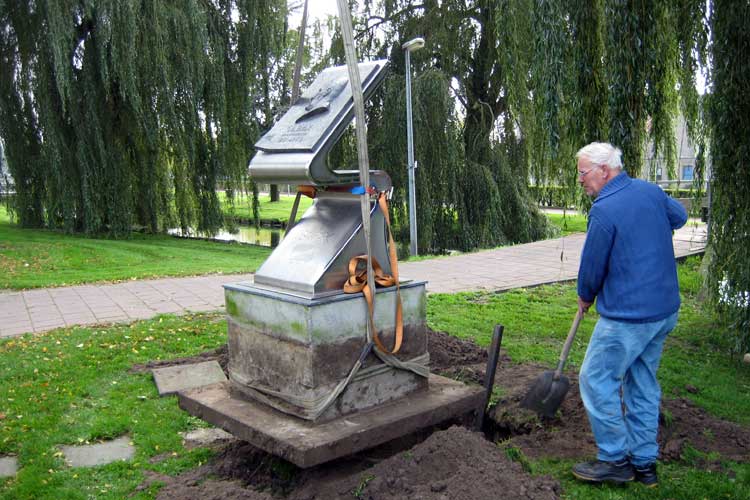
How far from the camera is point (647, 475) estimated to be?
10.8ft

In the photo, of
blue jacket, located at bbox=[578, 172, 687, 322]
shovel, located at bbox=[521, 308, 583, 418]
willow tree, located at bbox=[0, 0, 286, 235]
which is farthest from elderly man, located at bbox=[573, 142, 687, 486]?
willow tree, located at bbox=[0, 0, 286, 235]

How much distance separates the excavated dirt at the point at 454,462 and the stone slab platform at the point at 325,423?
0.16m

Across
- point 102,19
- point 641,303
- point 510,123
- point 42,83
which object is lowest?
point 641,303

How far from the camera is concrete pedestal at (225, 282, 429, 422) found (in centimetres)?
351

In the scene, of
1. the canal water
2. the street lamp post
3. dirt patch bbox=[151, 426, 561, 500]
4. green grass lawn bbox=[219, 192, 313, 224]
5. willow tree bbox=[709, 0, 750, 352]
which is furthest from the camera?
the canal water

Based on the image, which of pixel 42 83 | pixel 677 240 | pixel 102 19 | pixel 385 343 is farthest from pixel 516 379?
pixel 42 83

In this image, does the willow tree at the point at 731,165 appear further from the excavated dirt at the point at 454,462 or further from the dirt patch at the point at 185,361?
the dirt patch at the point at 185,361

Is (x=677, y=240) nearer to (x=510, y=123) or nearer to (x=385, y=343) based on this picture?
(x=510, y=123)

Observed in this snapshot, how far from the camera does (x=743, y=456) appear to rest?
3.63 m

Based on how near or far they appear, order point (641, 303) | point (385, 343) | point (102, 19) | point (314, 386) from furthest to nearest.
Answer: point (102, 19) < point (385, 343) < point (314, 386) < point (641, 303)

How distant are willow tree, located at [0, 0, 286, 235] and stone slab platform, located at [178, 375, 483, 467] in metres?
11.5

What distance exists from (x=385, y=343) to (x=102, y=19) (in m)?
12.2

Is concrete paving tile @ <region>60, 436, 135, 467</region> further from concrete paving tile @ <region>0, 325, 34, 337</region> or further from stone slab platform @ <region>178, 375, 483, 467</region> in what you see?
concrete paving tile @ <region>0, 325, 34, 337</region>

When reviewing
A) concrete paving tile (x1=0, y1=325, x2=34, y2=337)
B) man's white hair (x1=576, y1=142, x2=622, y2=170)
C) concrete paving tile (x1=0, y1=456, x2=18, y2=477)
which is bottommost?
concrete paving tile (x1=0, y1=456, x2=18, y2=477)
